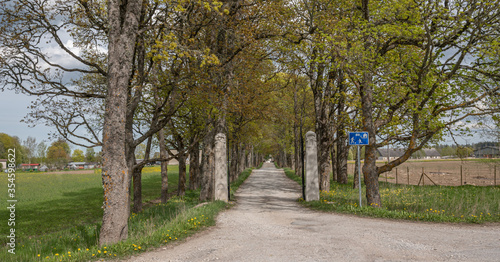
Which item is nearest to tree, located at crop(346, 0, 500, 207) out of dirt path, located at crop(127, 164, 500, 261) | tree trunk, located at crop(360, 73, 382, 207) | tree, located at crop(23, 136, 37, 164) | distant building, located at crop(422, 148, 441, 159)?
tree trunk, located at crop(360, 73, 382, 207)

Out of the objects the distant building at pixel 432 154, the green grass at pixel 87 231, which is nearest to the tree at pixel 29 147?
the green grass at pixel 87 231

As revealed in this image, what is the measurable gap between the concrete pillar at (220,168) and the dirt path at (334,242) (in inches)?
149

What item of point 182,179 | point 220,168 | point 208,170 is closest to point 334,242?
point 220,168

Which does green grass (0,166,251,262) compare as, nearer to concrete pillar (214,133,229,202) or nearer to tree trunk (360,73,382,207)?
concrete pillar (214,133,229,202)

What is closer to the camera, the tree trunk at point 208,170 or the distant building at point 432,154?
the tree trunk at point 208,170

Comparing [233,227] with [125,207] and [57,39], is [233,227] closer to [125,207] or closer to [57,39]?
[125,207]

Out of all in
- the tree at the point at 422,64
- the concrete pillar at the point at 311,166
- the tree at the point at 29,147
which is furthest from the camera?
the tree at the point at 29,147

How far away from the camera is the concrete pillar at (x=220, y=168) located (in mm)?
13961

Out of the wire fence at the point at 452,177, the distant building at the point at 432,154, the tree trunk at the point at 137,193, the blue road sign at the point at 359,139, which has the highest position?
the blue road sign at the point at 359,139

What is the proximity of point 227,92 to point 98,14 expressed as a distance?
608 centimetres

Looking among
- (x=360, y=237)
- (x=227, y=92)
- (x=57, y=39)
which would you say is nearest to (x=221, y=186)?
(x=227, y=92)

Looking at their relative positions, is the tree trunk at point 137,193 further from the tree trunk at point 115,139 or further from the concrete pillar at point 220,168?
the tree trunk at point 115,139

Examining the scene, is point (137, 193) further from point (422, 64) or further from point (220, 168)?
point (422, 64)

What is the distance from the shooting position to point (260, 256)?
20.2 feet
